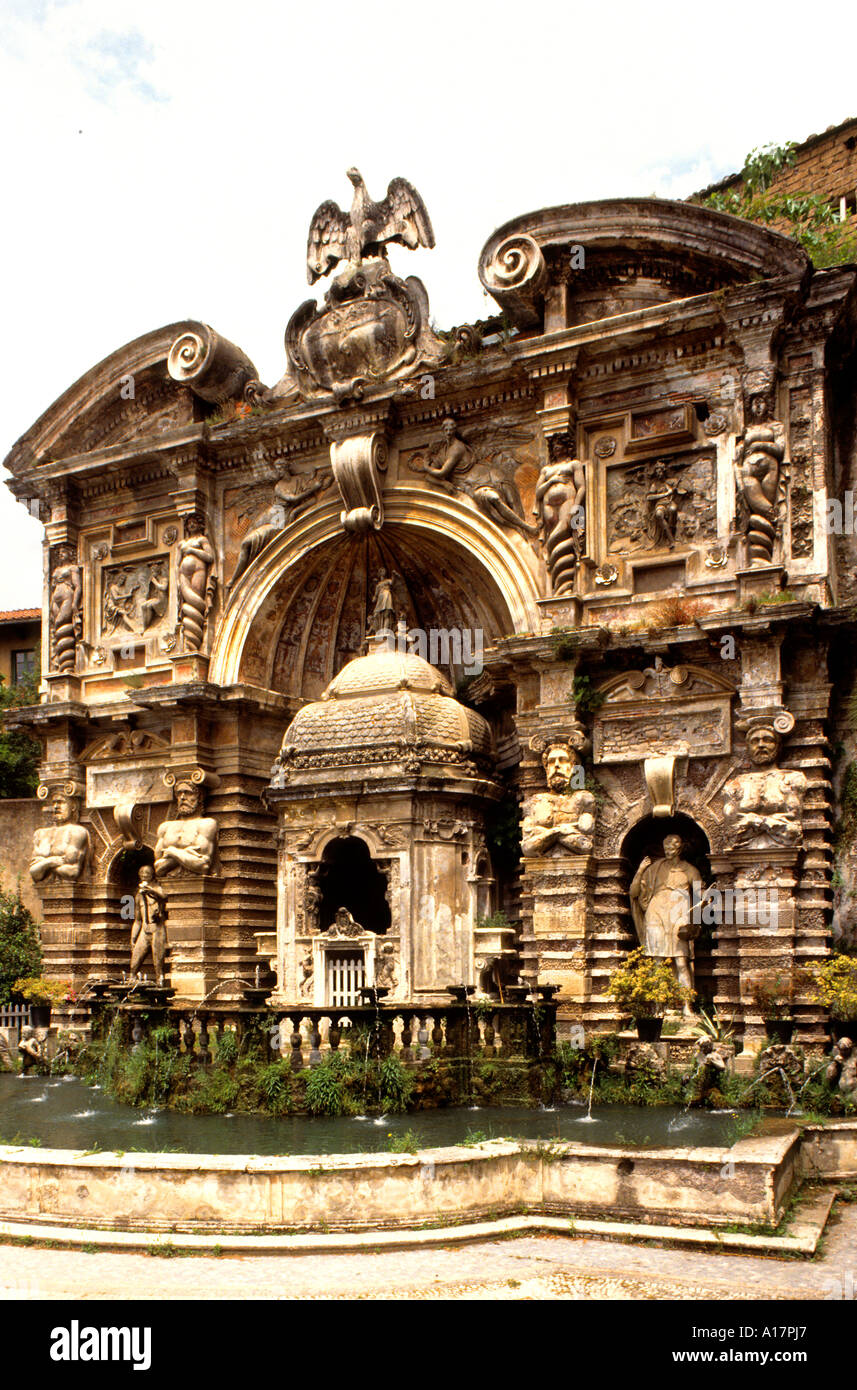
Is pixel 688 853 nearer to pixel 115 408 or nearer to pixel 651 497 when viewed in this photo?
pixel 651 497

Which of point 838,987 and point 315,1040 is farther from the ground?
point 838,987

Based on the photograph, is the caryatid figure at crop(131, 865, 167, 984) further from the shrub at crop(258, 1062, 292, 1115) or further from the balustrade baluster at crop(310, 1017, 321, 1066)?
the shrub at crop(258, 1062, 292, 1115)

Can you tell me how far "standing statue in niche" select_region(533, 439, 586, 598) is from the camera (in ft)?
58.4

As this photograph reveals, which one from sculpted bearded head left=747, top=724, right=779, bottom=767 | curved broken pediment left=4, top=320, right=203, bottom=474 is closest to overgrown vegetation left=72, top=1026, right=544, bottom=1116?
sculpted bearded head left=747, top=724, right=779, bottom=767

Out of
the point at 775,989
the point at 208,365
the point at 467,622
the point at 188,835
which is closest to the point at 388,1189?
the point at 775,989

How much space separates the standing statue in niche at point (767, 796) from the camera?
15.5m

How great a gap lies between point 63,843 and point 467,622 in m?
7.40

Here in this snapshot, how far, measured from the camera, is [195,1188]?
858 centimetres

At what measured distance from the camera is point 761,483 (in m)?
16.3

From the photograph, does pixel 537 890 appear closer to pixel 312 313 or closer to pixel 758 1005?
pixel 758 1005

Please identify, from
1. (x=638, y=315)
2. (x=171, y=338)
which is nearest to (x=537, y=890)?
(x=638, y=315)

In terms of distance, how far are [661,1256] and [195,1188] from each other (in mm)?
2936

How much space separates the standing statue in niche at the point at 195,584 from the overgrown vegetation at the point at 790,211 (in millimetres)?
9084

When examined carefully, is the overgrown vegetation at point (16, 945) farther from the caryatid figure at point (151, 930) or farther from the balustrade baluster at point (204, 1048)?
the balustrade baluster at point (204, 1048)
